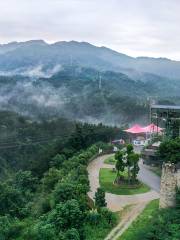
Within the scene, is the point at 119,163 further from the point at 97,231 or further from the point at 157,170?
the point at 97,231

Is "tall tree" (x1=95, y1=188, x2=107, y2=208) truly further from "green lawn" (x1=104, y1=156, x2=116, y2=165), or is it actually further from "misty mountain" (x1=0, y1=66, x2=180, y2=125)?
"misty mountain" (x1=0, y1=66, x2=180, y2=125)

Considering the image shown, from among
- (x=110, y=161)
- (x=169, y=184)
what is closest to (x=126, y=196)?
(x=169, y=184)

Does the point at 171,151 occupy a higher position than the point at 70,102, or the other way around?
the point at 70,102

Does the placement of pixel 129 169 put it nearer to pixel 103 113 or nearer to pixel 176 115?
pixel 176 115

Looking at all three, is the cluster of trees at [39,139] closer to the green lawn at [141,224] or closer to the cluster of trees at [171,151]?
the cluster of trees at [171,151]

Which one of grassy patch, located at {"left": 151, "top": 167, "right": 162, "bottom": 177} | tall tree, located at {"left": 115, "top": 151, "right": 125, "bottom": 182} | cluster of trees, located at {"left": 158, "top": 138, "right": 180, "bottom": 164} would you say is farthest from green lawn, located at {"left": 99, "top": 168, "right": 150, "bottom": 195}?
grassy patch, located at {"left": 151, "top": 167, "right": 162, "bottom": 177}

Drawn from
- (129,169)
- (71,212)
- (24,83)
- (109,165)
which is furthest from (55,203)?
(24,83)
